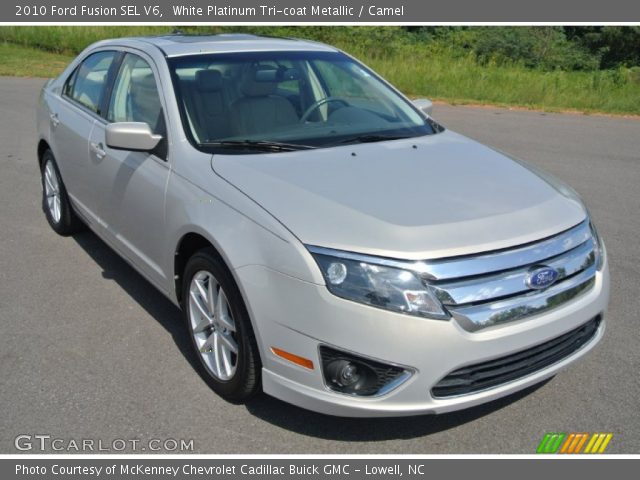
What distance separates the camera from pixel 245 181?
333 centimetres

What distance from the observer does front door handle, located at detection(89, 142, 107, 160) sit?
449cm

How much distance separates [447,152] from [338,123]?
2.41 ft

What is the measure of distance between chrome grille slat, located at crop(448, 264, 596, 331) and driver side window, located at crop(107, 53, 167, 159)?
196cm

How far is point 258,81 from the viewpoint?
4.29 meters

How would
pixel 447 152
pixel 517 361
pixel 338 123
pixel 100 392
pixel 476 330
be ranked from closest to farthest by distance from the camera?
pixel 476 330, pixel 517 361, pixel 100 392, pixel 447 152, pixel 338 123

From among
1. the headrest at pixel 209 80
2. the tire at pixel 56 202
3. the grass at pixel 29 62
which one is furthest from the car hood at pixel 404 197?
the grass at pixel 29 62

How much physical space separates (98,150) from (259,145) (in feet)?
4.50

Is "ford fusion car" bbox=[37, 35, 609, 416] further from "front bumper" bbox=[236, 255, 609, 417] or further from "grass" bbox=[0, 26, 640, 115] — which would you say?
Result: "grass" bbox=[0, 26, 640, 115]

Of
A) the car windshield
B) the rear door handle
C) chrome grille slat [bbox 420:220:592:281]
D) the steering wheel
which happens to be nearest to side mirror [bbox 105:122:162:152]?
the car windshield

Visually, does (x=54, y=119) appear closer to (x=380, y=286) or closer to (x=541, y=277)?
(x=380, y=286)

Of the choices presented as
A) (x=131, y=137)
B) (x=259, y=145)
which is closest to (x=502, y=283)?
(x=259, y=145)

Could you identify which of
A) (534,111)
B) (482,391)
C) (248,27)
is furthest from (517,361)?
(248,27)

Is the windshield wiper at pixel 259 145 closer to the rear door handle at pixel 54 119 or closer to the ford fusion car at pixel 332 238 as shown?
the ford fusion car at pixel 332 238

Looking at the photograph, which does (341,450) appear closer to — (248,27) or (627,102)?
(627,102)
